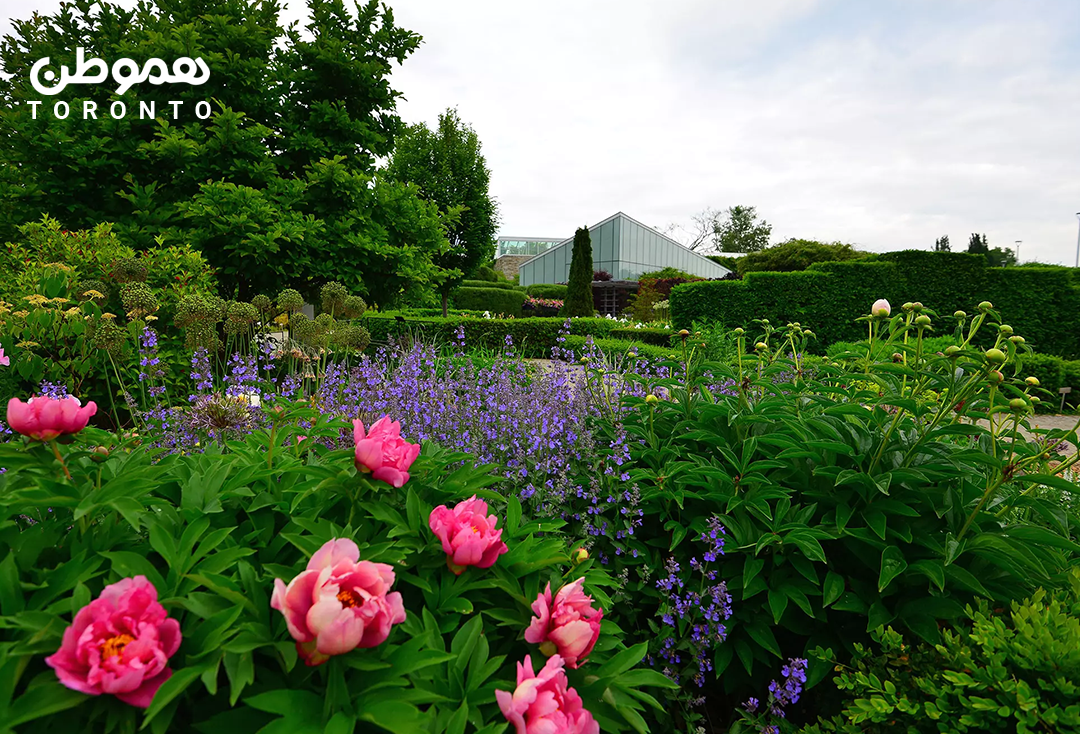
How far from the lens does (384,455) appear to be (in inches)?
44.2

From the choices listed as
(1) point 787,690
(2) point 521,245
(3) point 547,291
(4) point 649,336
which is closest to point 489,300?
(3) point 547,291

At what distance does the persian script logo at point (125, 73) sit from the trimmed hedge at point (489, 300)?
61.9 ft

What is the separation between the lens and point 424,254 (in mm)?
9016

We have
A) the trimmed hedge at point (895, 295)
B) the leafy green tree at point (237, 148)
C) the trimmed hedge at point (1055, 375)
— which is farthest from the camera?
the trimmed hedge at point (895, 295)

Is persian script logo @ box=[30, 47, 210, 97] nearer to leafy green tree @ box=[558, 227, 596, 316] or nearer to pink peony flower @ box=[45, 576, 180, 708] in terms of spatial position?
pink peony flower @ box=[45, 576, 180, 708]

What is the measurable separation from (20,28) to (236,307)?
8.87m

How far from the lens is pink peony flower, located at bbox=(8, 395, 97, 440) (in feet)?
3.39

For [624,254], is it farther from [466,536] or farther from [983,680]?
[466,536]

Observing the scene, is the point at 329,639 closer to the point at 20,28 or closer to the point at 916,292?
the point at 20,28

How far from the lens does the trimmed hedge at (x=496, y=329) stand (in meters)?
12.6

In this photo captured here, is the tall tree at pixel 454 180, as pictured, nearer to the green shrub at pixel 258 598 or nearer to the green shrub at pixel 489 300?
the green shrub at pixel 489 300

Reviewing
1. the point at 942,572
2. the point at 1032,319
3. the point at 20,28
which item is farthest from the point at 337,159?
the point at 1032,319

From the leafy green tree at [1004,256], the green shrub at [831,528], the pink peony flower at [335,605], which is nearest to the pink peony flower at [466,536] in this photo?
the pink peony flower at [335,605]

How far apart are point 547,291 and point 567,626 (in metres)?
30.3
